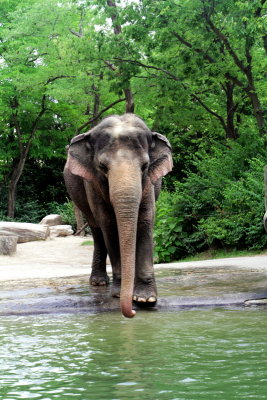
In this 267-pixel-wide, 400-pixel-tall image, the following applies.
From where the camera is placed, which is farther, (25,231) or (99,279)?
(25,231)

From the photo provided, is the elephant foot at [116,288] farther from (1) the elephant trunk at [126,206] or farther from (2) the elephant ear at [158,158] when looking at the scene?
(1) the elephant trunk at [126,206]

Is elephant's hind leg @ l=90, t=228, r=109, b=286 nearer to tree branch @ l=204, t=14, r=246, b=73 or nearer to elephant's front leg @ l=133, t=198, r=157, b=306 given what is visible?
elephant's front leg @ l=133, t=198, r=157, b=306

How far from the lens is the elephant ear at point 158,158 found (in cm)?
697

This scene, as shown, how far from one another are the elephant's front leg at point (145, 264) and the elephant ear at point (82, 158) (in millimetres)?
713

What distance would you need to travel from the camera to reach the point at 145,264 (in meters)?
7.25

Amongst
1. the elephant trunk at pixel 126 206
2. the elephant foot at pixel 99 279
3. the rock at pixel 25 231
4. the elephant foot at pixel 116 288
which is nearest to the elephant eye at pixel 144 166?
the elephant trunk at pixel 126 206

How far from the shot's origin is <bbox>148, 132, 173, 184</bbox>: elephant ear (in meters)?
6.97

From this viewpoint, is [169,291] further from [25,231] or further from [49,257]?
[25,231]

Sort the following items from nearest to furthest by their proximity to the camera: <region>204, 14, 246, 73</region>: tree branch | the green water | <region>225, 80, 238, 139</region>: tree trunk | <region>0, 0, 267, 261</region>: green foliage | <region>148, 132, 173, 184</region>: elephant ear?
1. the green water
2. <region>148, 132, 173, 184</region>: elephant ear
3. <region>0, 0, 267, 261</region>: green foliage
4. <region>204, 14, 246, 73</region>: tree branch
5. <region>225, 80, 238, 139</region>: tree trunk

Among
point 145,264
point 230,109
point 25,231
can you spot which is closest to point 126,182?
point 145,264

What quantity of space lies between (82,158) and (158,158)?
2.60ft

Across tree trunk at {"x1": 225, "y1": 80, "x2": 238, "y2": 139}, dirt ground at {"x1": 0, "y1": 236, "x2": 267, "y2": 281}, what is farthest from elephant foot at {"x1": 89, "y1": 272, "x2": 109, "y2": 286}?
tree trunk at {"x1": 225, "y1": 80, "x2": 238, "y2": 139}

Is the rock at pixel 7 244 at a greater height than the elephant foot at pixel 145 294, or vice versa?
the rock at pixel 7 244

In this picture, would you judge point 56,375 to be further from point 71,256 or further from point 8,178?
point 8,178
